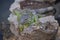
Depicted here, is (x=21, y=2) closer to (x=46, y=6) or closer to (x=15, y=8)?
(x=15, y=8)

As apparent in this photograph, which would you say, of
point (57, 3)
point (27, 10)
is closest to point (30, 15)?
point (27, 10)

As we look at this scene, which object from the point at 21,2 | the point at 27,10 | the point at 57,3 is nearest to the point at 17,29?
the point at 27,10

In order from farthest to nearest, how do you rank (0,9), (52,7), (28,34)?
(0,9), (52,7), (28,34)

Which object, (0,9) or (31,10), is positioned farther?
(0,9)

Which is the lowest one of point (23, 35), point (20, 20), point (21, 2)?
point (23, 35)

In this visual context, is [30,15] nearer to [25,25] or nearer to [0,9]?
[25,25]

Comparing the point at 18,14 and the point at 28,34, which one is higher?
the point at 18,14

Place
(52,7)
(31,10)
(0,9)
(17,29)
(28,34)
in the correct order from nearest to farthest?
1. (28,34)
2. (17,29)
3. (31,10)
4. (52,7)
5. (0,9)

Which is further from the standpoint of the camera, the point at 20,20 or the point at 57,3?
the point at 57,3

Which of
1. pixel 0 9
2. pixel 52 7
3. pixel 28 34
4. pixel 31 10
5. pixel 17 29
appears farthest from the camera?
pixel 0 9
